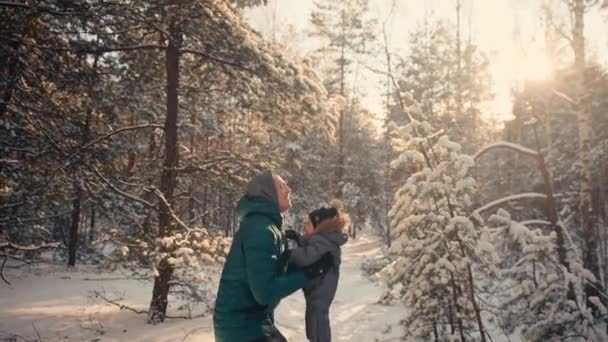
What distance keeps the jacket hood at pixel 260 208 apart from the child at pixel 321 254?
1.41 ft

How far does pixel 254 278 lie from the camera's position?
2.43 metres

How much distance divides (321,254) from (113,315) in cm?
858

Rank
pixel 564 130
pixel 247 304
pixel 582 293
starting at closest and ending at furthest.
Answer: pixel 247 304
pixel 582 293
pixel 564 130

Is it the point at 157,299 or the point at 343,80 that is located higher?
the point at 343,80

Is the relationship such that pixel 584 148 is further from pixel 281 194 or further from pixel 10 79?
pixel 10 79

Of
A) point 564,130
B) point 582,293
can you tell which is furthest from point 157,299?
point 564,130

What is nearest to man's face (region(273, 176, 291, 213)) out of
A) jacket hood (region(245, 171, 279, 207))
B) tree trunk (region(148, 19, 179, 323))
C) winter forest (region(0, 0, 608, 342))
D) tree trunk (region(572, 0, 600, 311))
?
jacket hood (region(245, 171, 279, 207))

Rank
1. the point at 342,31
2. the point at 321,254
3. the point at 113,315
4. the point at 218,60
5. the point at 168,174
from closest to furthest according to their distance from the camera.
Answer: the point at 321,254 → the point at 218,60 → the point at 168,174 → the point at 113,315 → the point at 342,31

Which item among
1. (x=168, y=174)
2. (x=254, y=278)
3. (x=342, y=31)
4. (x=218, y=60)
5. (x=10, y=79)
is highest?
(x=342, y=31)

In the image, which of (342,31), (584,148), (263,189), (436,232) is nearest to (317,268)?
(263,189)

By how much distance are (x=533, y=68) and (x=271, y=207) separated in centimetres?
2033

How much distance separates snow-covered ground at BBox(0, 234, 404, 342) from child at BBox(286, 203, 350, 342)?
161 inches

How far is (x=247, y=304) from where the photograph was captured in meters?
2.60

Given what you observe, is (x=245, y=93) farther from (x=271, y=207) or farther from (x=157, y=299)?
(x=271, y=207)
